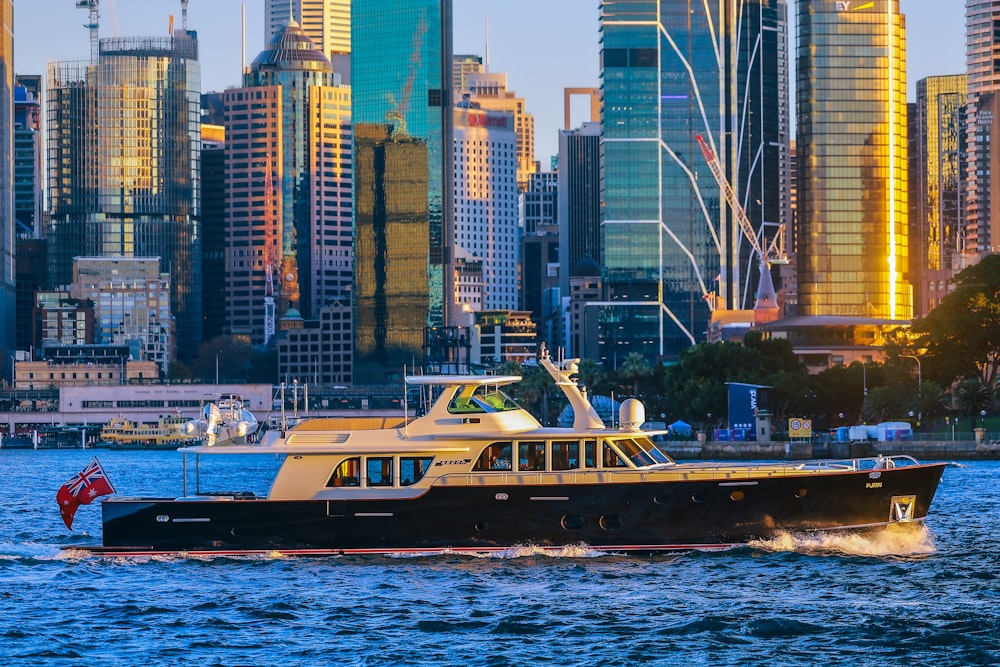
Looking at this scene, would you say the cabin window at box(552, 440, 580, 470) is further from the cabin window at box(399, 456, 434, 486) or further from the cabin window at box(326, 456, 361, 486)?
the cabin window at box(326, 456, 361, 486)

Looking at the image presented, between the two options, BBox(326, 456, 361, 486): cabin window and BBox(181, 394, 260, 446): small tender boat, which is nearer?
BBox(326, 456, 361, 486): cabin window

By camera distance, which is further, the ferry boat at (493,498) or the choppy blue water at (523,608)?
the ferry boat at (493,498)

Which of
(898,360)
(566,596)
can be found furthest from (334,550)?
(898,360)

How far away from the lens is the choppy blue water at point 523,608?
38656 mm

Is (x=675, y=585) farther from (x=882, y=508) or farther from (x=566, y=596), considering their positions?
(x=882, y=508)

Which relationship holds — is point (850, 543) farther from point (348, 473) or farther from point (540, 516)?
point (348, 473)

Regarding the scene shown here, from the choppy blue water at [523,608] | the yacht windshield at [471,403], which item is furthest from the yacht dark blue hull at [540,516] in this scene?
the yacht windshield at [471,403]

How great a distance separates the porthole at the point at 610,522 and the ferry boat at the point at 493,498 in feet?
0.09

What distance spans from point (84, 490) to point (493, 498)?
1166 cm

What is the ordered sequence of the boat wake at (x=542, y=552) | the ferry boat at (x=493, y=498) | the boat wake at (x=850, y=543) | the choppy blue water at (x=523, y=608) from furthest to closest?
the boat wake at (x=850, y=543) → the boat wake at (x=542, y=552) → the ferry boat at (x=493, y=498) → the choppy blue water at (x=523, y=608)

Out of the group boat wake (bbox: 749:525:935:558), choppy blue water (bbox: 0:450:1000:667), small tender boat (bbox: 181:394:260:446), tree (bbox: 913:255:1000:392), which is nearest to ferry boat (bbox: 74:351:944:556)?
boat wake (bbox: 749:525:935:558)

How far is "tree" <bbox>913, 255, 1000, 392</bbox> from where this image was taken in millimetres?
134875

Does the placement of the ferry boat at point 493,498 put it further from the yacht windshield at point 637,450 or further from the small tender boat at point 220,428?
the small tender boat at point 220,428

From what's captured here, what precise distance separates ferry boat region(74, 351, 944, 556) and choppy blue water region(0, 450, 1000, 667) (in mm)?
578
